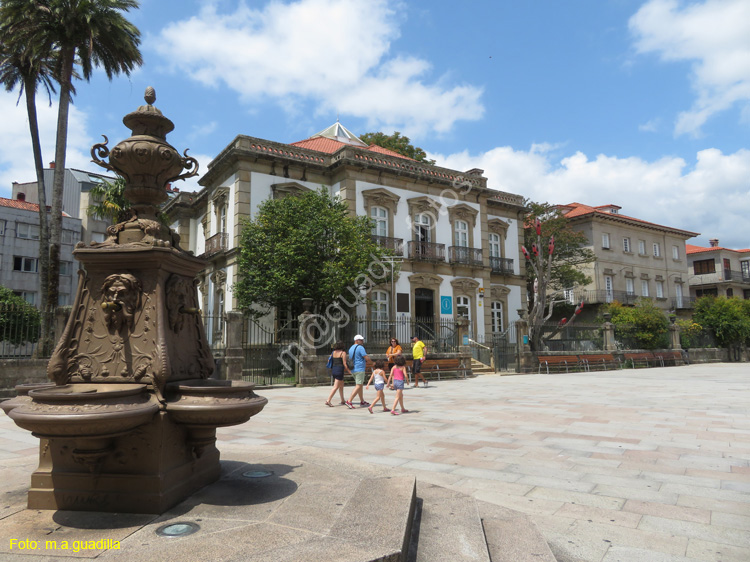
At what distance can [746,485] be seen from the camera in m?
4.94

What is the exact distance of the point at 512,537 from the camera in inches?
138

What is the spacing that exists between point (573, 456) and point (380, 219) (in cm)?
2002

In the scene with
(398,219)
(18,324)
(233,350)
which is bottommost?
(233,350)

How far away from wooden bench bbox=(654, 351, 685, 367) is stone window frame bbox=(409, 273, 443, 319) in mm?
13164

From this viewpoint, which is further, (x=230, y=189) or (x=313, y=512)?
(x=230, y=189)

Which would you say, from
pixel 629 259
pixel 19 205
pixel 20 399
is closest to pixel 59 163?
pixel 20 399

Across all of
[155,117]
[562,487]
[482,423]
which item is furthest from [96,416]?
[482,423]

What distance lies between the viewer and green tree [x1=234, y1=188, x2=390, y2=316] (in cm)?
1938

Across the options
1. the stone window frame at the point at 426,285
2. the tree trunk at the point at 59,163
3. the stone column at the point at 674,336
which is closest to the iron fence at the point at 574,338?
the stone window frame at the point at 426,285

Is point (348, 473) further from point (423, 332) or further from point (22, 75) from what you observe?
point (22, 75)

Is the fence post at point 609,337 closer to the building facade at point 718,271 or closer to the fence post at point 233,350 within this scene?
the fence post at point 233,350

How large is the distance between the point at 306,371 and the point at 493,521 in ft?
43.4

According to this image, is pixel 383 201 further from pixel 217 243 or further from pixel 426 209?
pixel 217 243

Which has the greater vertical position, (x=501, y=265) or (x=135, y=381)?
(x=501, y=265)
